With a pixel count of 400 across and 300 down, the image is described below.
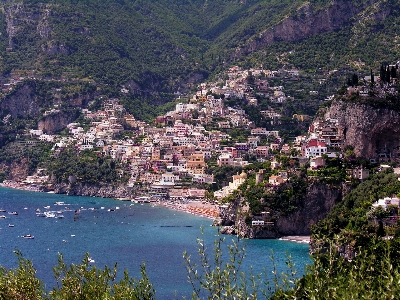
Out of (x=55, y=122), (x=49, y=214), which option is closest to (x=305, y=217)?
(x=49, y=214)

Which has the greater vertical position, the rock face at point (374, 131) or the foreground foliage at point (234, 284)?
the rock face at point (374, 131)

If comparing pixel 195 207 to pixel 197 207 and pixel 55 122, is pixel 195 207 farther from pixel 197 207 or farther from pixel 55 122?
pixel 55 122

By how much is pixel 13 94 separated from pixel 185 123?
1232 inches

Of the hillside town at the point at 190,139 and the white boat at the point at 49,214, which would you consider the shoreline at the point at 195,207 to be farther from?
the white boat at the point at 49,214

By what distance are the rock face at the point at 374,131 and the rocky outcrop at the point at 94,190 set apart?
112 feet

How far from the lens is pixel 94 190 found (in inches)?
3839

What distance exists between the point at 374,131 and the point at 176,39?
98.7m

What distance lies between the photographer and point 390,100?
66.9 meters

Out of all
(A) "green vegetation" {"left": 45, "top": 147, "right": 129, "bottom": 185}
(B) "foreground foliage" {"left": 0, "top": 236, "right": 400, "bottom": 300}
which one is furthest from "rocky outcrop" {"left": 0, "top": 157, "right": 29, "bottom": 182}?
(B) "foreground foliage" {"left": 0, "top": 236, "right": 400, "bottom": 300}

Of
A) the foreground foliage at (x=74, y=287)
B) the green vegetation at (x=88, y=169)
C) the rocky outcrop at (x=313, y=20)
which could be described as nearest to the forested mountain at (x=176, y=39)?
the rocky outcrop at (x=313, y=20)

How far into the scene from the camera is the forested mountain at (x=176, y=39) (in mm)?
120875

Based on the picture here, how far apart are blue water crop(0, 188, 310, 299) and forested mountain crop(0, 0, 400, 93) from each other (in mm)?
45633

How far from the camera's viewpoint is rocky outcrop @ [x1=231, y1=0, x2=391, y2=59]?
126 meters

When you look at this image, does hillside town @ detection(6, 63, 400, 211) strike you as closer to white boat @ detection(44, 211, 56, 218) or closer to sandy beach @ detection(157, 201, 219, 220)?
sandy beach @ detection(157, 201, 219, 220)
